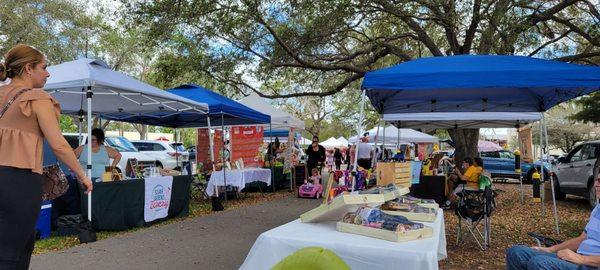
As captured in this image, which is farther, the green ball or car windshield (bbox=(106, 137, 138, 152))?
car windshield (bbox=(106, 137, 138, 152))

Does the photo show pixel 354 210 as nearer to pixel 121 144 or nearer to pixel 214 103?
pixel 214 103

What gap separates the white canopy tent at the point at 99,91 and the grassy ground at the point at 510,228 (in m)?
4.96

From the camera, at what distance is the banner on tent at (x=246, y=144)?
42.2 ft

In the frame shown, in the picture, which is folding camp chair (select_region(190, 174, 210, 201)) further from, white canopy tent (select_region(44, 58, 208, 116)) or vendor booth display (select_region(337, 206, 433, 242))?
vendor booth display (select_region(337, 206, 433, 242))

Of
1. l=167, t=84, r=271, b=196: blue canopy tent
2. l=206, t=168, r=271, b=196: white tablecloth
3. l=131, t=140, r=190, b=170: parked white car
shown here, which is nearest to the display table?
l=206, t=168, r=271, b=196: white tablecloth

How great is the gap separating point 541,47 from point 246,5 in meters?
8.03

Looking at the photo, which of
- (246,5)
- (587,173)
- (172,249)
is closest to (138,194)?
(172,249)

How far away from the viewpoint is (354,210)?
10.2 feet

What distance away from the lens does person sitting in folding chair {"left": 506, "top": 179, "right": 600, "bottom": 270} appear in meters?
2.99

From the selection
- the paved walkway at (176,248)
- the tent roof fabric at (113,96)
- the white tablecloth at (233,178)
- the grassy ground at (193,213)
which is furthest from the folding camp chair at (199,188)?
the paved walkway at (176,248)

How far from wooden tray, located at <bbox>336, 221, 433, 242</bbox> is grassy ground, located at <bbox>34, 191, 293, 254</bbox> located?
4665mm

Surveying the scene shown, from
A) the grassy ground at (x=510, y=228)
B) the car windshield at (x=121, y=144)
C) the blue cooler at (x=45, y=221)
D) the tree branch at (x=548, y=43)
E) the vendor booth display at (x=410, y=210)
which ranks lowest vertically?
the grassy ground at (x=510, y=228)

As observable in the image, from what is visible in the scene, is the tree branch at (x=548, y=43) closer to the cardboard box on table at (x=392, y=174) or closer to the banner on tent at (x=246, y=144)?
the banner on tent at (x=246, y=144)

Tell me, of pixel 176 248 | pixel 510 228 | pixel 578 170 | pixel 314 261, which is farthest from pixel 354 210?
pixel 578 170
